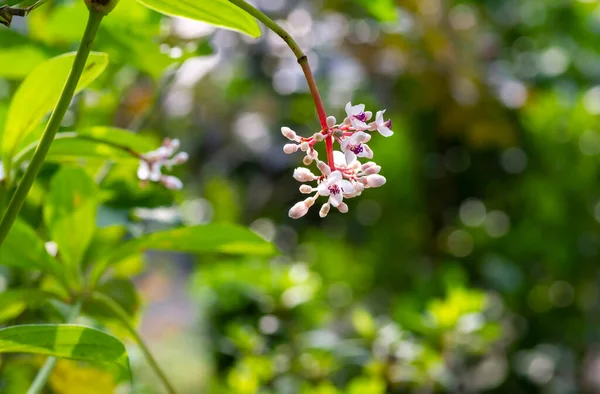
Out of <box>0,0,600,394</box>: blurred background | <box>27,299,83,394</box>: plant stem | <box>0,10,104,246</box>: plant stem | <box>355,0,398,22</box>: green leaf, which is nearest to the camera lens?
<box>0,10,104,246</box>: plant stem

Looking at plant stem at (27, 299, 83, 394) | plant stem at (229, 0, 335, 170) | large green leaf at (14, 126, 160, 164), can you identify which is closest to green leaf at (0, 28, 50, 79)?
large green leaf at (14, 126, 160, 164)

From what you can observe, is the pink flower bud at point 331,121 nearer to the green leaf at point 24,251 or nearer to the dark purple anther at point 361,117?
the dark purple anther at point 361,117

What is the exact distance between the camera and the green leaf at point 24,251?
45 centimetres

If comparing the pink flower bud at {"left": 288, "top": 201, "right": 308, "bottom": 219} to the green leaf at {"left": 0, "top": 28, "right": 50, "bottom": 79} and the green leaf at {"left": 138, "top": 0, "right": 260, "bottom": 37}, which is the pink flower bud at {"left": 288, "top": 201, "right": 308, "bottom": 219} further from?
the green leaf at {"left": 0, "top": 28, "right": 50, "bottom": 79}

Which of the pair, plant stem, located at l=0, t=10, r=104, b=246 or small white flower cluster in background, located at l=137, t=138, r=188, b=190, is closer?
plant stem, located at l=0, t=10, r=104, b=246

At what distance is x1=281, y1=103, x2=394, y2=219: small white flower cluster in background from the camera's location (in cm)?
31

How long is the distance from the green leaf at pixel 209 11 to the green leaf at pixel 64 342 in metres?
0.15

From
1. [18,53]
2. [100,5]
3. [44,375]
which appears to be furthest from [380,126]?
[18,53]

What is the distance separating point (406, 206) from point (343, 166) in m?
1.12

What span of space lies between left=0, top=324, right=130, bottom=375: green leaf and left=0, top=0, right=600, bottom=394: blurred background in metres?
0.43

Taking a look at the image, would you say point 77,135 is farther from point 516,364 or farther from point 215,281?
point 516,364

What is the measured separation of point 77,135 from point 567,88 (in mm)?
1248

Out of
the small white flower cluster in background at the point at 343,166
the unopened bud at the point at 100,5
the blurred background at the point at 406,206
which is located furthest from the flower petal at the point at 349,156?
the blurred background at the point at 406,206

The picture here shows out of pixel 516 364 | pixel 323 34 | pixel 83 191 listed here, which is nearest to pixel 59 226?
pixel 83 191
